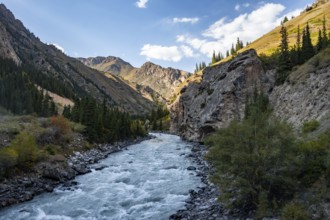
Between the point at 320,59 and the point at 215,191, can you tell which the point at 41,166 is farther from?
the point at 320,59

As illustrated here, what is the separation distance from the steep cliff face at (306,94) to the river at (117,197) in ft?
54.6

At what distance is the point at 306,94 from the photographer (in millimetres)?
44156

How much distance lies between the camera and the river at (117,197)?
914 inches

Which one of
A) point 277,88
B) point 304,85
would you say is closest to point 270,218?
point 304,85

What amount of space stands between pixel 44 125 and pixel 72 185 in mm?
26603

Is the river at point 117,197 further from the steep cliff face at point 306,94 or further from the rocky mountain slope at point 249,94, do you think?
the steep cliff face at point 306,94

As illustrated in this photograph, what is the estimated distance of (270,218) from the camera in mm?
16516

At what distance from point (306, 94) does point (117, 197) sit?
3237cm

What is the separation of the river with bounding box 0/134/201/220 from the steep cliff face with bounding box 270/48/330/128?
1664 centimetres

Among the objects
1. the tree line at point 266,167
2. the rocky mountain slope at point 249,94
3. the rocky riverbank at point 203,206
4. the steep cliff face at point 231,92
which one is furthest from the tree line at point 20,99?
the tree line at point 266,167

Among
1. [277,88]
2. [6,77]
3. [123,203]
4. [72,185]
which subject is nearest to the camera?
[123,203]

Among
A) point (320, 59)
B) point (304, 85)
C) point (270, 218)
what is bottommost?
point (270, 218)

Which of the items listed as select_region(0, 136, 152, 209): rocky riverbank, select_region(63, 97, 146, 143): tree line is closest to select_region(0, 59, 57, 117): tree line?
select_region(63, 97, 146, 143): tree line

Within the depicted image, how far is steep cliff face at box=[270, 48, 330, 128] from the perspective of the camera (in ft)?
125
